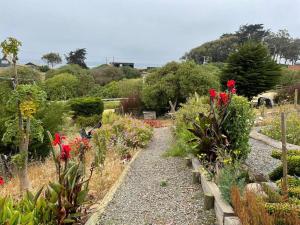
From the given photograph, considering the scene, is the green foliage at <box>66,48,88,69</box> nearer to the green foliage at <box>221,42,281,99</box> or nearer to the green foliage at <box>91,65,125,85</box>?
the green foliage at <box>91,65,125,85</box>

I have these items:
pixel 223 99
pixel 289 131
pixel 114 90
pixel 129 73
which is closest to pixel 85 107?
pixel 289 131

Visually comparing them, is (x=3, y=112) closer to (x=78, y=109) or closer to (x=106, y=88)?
(x=78, y=109)

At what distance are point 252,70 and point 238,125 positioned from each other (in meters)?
13.2

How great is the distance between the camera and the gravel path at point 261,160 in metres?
6.05

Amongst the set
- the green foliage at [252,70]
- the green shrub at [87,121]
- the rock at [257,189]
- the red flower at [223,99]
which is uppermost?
the green foliage at [252,70]

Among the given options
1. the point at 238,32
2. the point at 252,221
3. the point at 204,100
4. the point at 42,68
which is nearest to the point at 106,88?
the point at 204,100

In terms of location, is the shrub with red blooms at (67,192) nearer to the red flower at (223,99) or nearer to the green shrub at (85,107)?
the red flower at (223,99)

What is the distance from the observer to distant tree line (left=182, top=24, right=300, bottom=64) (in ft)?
190

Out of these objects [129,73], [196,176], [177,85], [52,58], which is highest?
[52,58]

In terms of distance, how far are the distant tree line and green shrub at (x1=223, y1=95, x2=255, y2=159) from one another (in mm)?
51560

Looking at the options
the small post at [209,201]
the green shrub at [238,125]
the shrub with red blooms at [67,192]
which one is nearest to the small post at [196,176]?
the green shrub at [238,125]

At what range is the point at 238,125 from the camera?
603 cm

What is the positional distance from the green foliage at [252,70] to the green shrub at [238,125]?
1276cm

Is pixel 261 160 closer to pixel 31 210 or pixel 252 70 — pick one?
pixel 31 210
